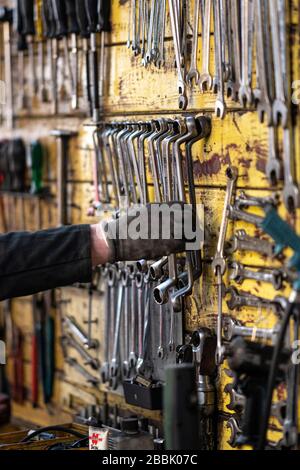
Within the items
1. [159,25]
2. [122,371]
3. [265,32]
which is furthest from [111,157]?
[265,32]

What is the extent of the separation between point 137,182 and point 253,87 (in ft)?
2.02

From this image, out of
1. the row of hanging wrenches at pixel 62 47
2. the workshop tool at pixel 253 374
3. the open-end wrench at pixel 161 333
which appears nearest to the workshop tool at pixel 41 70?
the row of hanging wrenches at pixel 62 47

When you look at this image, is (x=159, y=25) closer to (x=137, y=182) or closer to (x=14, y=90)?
(x=137, y=182)

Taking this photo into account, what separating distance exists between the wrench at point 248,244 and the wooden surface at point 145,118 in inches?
0.8

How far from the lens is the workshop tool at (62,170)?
3.57 metres

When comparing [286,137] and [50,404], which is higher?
[286,137]

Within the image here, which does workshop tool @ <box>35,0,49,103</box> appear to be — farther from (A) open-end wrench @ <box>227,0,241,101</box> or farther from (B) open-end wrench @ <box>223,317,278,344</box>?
(B) open-end wrench @ <box>223,317,278,344</box>

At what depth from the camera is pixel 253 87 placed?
253 centimetres

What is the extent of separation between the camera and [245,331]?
2.60 m

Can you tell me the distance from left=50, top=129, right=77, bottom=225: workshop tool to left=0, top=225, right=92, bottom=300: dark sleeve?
38.6 inches

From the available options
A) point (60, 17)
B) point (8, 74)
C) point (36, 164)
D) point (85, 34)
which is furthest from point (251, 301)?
point (8, 74)

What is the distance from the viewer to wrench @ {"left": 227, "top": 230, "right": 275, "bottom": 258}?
2504mm

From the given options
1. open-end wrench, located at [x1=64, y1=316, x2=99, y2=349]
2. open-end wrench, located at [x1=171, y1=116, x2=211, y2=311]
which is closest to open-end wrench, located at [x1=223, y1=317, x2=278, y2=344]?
open-end wrench, located at [x1=171, y1=116, x2=211, y2=311]

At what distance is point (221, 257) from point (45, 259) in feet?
1.52
